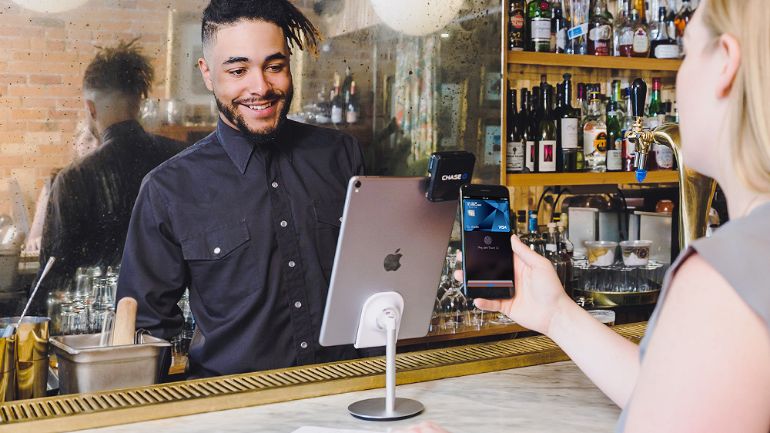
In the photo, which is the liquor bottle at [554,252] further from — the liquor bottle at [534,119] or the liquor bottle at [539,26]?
the liquor bottle at [539,26]

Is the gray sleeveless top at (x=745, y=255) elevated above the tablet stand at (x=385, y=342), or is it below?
above

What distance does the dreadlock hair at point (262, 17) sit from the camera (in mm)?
2885

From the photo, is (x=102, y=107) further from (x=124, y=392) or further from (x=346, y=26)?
(x=124, y=392)

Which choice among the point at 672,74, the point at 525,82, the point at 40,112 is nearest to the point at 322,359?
the point at 40,112

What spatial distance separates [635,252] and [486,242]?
7.44 ft

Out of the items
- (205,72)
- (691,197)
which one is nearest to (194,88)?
(205,72)

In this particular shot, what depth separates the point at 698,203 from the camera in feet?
6.25

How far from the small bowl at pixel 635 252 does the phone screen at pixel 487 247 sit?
7.22 feet

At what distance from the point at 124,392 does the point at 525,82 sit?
2681 millimetres

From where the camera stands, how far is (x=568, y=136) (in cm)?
362

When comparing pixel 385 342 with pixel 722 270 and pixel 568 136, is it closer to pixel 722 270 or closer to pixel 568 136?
pixel 722 270

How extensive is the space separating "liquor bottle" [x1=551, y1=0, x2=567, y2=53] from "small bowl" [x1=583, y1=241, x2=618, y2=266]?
0.90 metres

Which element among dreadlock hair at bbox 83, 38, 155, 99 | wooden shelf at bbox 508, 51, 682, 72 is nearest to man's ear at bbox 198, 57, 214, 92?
dreadlock hair at bbox 83, 38, 155, 99

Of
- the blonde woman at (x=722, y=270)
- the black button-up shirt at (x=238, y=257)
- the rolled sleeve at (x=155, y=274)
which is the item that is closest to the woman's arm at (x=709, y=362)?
the blonde woman at (x=722, y=270)
